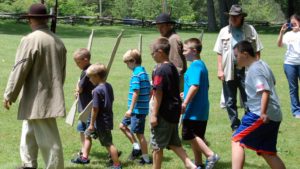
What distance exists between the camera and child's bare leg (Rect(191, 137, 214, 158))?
6941 mm

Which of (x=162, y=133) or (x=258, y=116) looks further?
(x=162, y=133)

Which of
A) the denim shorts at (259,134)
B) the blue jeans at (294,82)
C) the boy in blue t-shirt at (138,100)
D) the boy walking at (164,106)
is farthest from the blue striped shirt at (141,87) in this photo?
the blue jeans at (294,82)

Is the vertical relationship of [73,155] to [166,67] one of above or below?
below

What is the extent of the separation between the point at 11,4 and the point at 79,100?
71840mm

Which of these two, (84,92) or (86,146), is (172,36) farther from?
(86,146)

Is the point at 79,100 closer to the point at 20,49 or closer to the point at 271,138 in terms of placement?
the point at 20,49

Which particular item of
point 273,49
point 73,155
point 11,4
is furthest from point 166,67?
point 11,4

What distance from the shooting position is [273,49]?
29.7m

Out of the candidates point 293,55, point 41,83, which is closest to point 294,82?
point 293,55

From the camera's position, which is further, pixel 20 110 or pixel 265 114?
pixel 20 110

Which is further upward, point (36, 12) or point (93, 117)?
point (36, 12)

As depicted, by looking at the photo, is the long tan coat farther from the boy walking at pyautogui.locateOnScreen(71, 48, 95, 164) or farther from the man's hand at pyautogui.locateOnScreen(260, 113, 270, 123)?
the man's hand at pyautogui.locateOnScreen(260, 113, 270, 123)

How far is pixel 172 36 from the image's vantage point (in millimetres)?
8188

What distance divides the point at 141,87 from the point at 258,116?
195 cm
